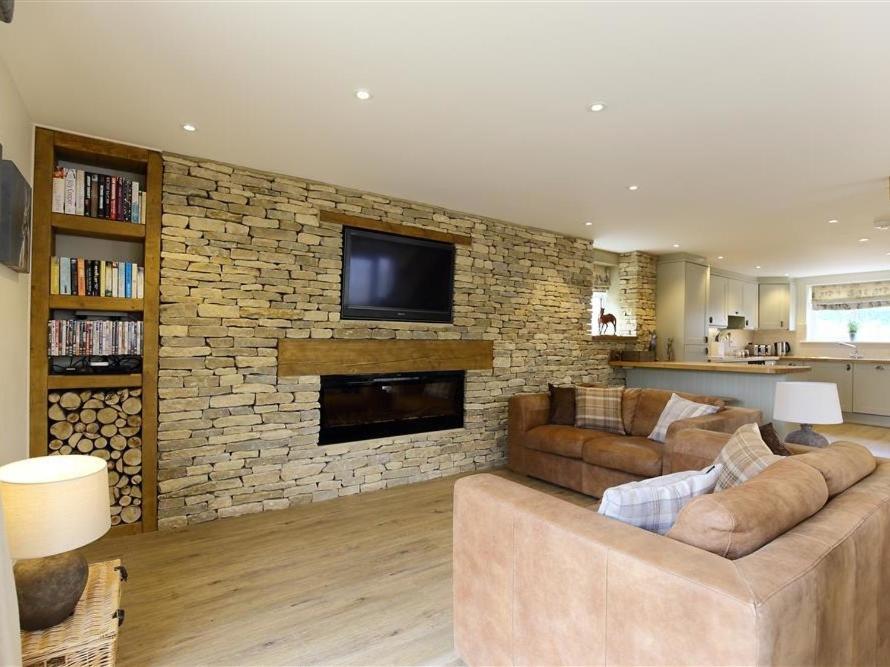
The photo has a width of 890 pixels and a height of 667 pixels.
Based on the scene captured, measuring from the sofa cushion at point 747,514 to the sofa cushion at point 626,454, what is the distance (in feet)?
7.01

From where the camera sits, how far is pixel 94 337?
3.01 meters

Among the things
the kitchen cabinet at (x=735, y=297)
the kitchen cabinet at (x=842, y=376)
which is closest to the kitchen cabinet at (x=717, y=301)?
the kitchen cabinet at (x=735, y=297)

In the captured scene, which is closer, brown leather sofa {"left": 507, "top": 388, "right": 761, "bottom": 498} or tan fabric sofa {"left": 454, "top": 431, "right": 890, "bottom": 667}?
tan fabric sofa {"left": 454, "top": 431, "right": 890, "bottom": 667}

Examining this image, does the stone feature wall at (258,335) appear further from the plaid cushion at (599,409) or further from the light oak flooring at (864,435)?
the light oak flooring at (864,435)

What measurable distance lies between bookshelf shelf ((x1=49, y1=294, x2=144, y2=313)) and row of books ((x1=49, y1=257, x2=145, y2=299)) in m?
0.03

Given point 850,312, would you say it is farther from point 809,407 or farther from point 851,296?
point 809,407

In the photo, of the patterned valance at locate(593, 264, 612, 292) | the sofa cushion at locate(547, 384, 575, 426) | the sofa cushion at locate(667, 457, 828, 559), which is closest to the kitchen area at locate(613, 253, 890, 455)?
the patterned valance at locate(593, 264, 612, 292)

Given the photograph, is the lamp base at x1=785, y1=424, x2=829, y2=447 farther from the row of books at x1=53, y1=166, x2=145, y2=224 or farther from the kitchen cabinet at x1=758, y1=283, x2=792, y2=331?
the kitchen cabinet at x1=758, y1=283, x2=792, y2=331

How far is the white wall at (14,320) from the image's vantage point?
2207 mm

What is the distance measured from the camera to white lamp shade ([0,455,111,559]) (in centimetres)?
141

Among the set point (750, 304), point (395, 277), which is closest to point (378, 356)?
point (395, 277)

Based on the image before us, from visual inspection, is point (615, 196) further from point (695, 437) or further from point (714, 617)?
point (714, 617)

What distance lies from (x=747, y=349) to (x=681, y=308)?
13.0ft

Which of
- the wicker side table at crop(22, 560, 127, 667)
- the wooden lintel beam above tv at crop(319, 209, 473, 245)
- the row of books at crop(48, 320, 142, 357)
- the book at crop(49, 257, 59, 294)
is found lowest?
the wicker side table at crop(22, 560, 127, 667)
